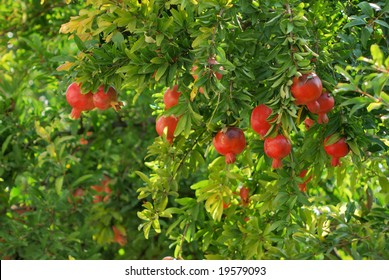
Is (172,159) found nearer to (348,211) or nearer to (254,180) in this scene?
(254,180)

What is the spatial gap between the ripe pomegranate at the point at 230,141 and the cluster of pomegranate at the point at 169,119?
14cm

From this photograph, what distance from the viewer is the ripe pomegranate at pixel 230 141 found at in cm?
172

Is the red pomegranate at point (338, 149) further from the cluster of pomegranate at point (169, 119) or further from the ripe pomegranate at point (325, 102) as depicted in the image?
the cluster of pomegranate at point (169, 119)

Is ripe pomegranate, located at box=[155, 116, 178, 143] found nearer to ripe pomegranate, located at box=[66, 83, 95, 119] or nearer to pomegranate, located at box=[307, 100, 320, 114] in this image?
ripe pomegranate, located at box=[66, 83, 95, 119]

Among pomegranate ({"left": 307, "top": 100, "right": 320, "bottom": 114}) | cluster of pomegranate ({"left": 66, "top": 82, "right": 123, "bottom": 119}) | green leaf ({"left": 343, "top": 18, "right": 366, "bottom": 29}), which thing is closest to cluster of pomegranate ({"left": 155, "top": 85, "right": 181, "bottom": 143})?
cluster of pomegranate ({"left": 66, "top": 82, "right": 123, "bottom": 119})

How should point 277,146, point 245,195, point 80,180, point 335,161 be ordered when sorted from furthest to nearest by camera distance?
point 80,180 → point 245,195 → point 335,161 → point 277,146

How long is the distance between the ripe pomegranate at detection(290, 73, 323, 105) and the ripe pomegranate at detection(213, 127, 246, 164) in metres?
0.20

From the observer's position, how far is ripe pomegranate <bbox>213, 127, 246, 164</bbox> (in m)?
1.72

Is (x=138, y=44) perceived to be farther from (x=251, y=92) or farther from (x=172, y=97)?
(x=251, y=92)

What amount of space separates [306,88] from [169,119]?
0.43m

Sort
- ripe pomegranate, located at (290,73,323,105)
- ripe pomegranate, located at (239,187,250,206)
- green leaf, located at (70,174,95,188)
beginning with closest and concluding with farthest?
ripe pomegranate, located at (290,73,323,105) < ripe pomegranate, located at (239,187,250,206) < green leaf, located at (70,174,95,188)

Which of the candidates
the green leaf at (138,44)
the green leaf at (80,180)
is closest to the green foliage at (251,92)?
the green leaf at (138,44)

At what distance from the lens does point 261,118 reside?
65.4 inches

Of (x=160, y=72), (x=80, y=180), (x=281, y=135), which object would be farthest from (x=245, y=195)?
(x=80, y=180)
